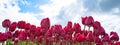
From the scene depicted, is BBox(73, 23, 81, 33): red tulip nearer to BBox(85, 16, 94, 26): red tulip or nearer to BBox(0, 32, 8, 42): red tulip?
BBox(85, 16, 94, 26): red tulip

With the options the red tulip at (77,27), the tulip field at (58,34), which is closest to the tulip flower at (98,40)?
the tulip field at (58,34)

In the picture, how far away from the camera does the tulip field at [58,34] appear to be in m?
9.10

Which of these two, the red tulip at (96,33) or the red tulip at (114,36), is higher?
the red tulip at (96,33)

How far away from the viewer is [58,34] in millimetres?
9203

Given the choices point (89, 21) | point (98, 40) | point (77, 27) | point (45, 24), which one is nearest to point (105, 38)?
point (98, 40)

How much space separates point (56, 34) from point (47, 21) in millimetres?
589

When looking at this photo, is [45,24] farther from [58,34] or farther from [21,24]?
[21,24]

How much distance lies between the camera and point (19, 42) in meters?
11.5

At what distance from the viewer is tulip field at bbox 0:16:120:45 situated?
358 inches

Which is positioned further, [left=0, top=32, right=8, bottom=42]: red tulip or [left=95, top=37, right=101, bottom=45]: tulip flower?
[left=0, top=32, right=8, bottom=42]: red tulip

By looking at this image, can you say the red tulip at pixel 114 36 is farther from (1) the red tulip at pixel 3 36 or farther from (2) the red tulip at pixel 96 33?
(1) the red tulip at pixel 3 36

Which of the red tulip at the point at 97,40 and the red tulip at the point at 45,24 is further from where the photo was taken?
the red tulip at the point at 97,40

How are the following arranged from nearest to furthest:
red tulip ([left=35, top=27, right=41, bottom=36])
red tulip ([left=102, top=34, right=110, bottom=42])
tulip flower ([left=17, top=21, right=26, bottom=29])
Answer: red tulip ([left=102, top=34, right=110, bottom=42]), red tulip ([left=35, top=27, right=41, bottom=36]), tulip flower ([left=17, top=21, right=26, bottom=29])

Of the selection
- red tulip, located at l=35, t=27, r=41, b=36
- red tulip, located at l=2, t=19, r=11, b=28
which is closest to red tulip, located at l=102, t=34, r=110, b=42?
red tulip, located at l=35, t=27, r=41, b=36
